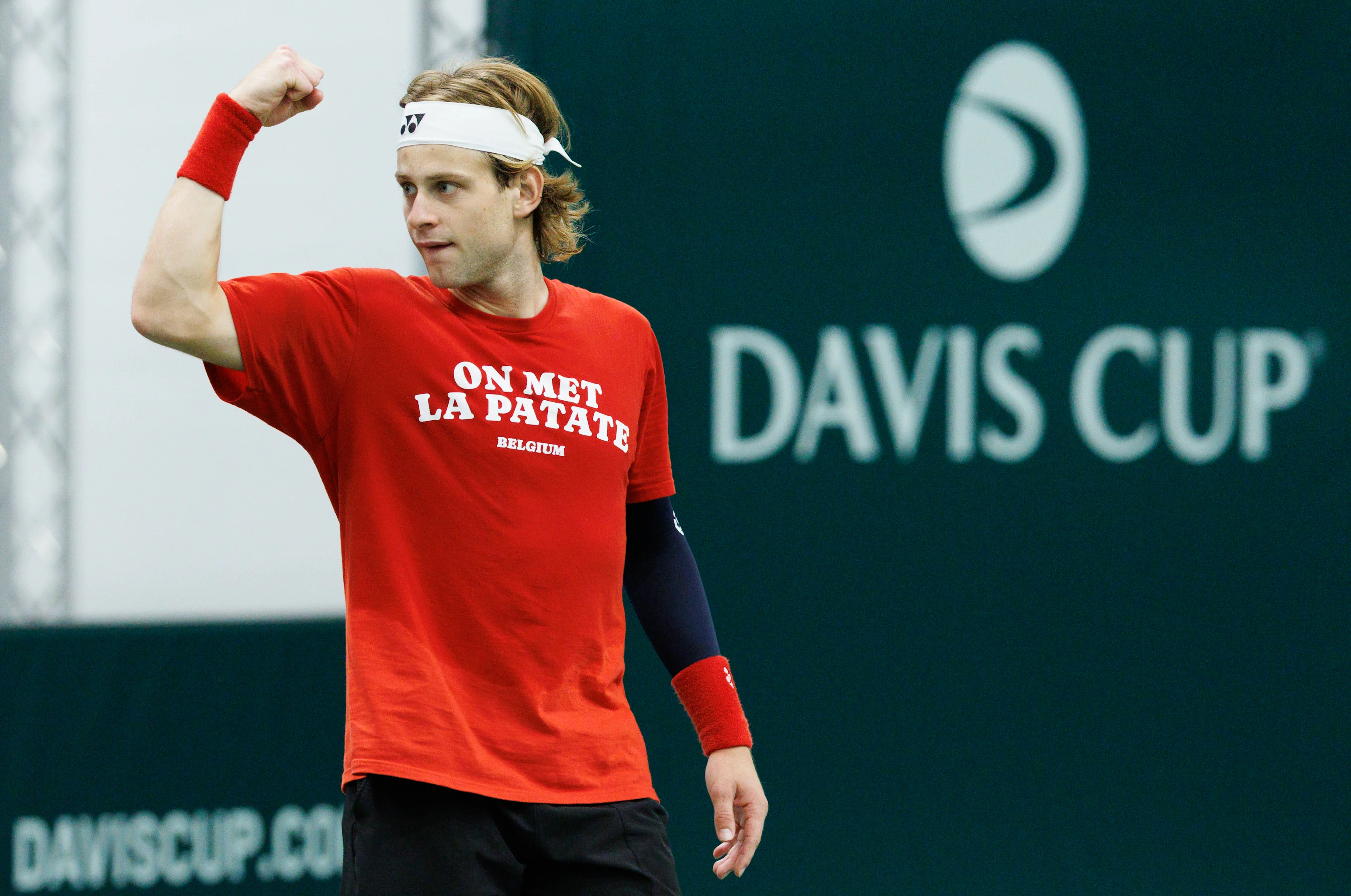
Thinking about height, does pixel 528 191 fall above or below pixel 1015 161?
below

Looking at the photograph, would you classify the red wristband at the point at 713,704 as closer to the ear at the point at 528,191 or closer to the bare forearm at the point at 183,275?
the ear at the point at 528,191

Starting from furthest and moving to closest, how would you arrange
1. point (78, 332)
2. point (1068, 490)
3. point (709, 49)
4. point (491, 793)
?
1. point (1068, 490)
2. point (709, 49)
3. point (78, 332)
4. point (491, 793)

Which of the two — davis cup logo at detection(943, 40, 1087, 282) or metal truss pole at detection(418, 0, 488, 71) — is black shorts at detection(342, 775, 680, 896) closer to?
metal truss pole at detection(418, 0, 488, 71)

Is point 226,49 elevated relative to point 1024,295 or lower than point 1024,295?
elevated

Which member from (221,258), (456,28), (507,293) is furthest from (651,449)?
(456,28)

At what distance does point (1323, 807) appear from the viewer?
4500 mm

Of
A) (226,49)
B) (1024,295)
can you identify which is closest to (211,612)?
(226,49)

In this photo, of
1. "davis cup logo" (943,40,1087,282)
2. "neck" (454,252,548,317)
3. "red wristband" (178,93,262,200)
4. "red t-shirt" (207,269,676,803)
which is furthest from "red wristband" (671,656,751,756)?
"davis cup logo" (943,40,1087,282)

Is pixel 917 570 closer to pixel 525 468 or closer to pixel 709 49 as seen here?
pixel 709 49

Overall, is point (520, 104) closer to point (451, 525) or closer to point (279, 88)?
point (279, 88)

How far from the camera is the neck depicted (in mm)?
2330

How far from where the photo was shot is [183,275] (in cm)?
199

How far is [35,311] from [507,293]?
5.72 feet

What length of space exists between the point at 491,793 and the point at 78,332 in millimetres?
2010
